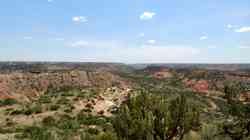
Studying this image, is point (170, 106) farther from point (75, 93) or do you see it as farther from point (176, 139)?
point (75, 93)

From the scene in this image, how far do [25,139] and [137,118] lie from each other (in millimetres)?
8008

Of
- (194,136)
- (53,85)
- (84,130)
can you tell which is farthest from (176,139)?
(53,85)

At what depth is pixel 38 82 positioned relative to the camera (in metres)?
48.6

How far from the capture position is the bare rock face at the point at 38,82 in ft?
134

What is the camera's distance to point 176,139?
13.9 metres

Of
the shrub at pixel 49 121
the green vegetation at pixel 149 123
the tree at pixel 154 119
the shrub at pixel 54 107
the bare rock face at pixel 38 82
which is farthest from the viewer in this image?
the bare rock face at pixel 38 82

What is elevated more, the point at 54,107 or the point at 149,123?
the point at 149,123

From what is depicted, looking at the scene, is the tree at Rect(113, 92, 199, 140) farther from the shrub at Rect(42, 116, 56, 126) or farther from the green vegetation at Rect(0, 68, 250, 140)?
the shrub at Rect(42, 116, 56, 126)

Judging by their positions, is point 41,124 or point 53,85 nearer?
point 41,124

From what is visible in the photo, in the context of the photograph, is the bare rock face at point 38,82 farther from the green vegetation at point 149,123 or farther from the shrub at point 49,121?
the green vegetation at point 149,123

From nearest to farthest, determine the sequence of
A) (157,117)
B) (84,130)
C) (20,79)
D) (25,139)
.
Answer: (157,117) < (25,139) < (84,130) < (20,79)

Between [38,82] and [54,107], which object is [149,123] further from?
[38,82]

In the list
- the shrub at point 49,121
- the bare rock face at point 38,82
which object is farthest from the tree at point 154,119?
the bare rock face at point 38,82

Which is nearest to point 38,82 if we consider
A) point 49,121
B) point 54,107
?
point 54,107
